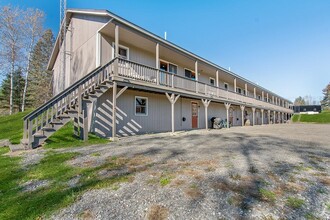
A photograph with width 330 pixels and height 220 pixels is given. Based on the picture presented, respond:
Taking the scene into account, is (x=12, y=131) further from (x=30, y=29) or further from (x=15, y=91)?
(x=15, y=91)

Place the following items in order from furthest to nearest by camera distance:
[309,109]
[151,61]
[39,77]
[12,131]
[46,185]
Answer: [309,109], [39,77], [151,61], [12,131], [46,185]

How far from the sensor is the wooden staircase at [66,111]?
22.7 ft

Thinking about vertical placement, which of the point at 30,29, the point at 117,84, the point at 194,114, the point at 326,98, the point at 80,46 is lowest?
the point at 194,114

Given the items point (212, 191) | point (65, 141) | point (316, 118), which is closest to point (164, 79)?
point (65, 141)

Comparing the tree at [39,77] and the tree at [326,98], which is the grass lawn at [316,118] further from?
the tree at [326,98]

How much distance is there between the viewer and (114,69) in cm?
877

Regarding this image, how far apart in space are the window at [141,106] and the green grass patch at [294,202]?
31.3ft

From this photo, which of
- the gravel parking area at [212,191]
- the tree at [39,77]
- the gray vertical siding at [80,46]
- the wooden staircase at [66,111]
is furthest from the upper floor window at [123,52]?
the tree at [39,77]

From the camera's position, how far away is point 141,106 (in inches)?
476

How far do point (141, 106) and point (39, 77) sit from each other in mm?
24497

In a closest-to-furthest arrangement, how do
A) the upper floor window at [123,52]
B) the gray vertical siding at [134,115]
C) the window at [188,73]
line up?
the gray vertical siding at [134,115] < the upper floor window at [123,52] < the window at [188,73]

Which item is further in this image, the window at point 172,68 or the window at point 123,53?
the window at point 172,68

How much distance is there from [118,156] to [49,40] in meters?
37.5

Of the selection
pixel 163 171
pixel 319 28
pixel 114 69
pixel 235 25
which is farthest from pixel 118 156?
pixel 235 25
